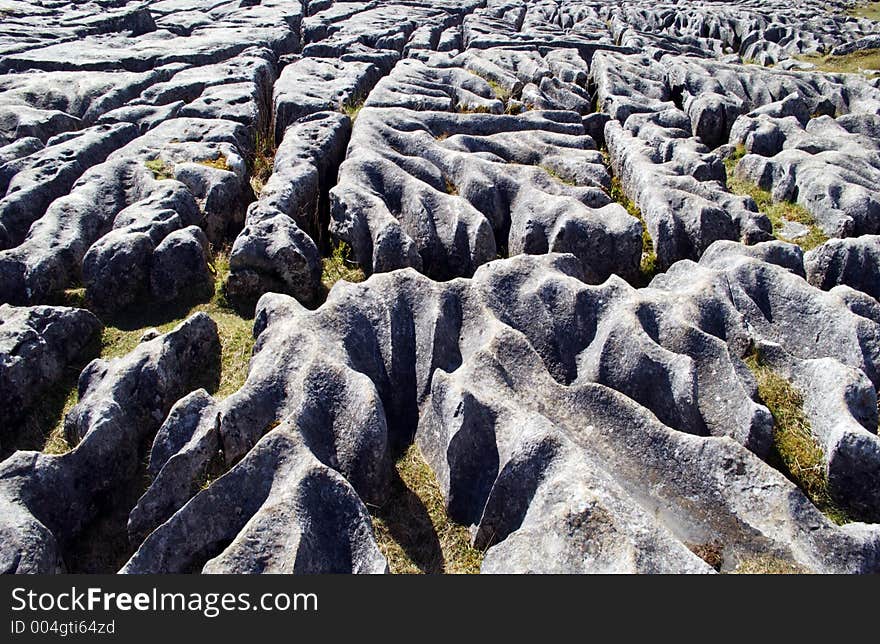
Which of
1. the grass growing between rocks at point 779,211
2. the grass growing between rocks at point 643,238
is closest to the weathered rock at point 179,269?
the grass growing between rocks at point 643,238

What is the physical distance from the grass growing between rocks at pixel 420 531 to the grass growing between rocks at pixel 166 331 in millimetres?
3394

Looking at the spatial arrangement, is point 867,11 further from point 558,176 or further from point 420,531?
point 420,531

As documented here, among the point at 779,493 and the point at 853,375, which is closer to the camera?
the point at 779,493

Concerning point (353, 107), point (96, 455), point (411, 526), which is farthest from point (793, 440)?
point (353, 107)

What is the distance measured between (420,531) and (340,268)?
6803mm

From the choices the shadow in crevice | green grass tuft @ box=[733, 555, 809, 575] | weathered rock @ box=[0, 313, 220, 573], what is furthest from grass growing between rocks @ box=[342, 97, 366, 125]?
green grass tuft @ box=[733, 555, 809, 575]

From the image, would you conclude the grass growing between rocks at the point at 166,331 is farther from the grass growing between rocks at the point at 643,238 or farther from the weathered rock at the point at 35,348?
the grass growing between rocks at the point at 643,238

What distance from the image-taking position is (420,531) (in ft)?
27.2

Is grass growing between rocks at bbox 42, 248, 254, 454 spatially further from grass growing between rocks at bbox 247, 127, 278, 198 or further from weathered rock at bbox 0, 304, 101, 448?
grass growing between rocks at bbox 247, 127, 278, 198

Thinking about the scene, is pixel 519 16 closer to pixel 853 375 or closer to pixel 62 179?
pixel 62 179

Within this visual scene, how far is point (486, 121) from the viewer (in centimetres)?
1894

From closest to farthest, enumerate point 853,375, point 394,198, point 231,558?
point 231,558 < point 853,375 < point 394,198

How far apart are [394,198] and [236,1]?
32.6 metres

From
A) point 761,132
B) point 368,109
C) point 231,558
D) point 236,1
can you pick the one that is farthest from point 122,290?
point 236,1
